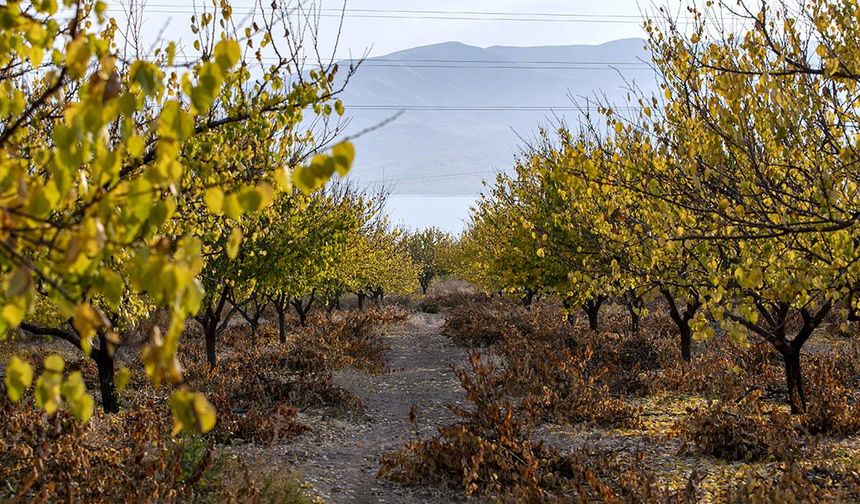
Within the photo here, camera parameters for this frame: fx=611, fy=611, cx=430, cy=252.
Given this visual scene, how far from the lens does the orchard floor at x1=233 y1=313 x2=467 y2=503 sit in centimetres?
667

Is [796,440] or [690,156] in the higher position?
[690,156]

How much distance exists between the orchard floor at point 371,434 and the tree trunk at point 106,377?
8.58 feet

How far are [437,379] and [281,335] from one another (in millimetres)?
6417

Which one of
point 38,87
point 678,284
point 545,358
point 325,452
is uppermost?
point 38,87

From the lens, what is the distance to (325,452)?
8.11 metres

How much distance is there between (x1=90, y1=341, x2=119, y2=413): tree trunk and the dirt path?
2.90 metres

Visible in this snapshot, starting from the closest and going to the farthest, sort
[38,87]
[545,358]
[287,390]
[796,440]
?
[796,440], [38,87], [287,390], [545,358]

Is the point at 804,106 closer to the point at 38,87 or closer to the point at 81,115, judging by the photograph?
the point at 81,115

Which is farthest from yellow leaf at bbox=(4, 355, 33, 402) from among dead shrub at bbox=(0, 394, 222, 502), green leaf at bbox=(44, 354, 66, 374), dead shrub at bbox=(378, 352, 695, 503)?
dead shrub at bbox=(378, 352, 695, 503)

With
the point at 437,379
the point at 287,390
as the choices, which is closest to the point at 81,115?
the point at 287,390

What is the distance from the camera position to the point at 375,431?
950 centimetres

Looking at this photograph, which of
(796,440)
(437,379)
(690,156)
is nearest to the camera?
(690,156)

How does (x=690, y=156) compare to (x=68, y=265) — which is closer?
(x=68, y=265)

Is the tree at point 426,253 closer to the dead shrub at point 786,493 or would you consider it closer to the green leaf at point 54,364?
the dead shrub at point 786,493
